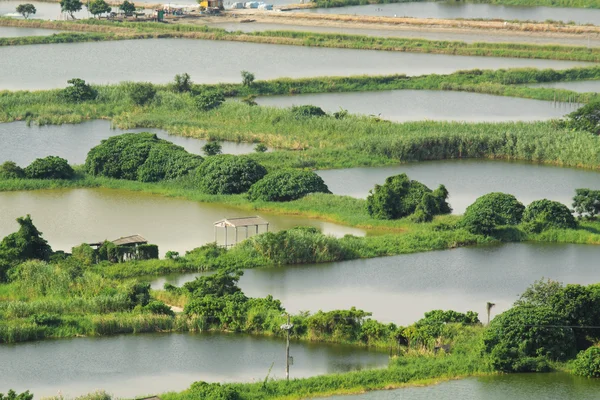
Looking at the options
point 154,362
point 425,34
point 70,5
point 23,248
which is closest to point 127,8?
point 70,5

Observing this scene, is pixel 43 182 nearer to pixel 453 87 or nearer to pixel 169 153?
pixel 169 153

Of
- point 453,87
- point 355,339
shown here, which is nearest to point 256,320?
point 355,339

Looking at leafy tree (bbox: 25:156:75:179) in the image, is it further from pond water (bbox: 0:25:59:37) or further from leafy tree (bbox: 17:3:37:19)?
leafy tree (bbox: 17:3:37:19)

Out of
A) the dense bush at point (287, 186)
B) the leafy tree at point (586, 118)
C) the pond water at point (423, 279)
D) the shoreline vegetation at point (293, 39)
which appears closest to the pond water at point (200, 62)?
the shoreline vegetation at point (293, 39)

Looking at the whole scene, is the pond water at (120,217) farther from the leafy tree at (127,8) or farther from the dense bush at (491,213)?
the leafy tree at (127,8)

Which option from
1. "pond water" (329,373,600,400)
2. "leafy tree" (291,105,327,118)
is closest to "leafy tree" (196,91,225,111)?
"leafy tree" (291,105,327,118)

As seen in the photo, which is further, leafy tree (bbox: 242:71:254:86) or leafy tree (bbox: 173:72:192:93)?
leafy tree (bbox: 242:71:254:86)
